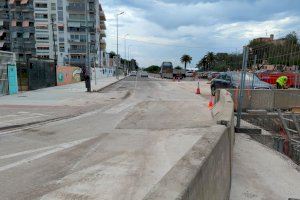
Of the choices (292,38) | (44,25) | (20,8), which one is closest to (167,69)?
(44,25)

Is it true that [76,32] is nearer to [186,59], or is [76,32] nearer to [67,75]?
[186,59]

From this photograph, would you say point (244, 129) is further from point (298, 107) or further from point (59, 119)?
point (59, 119)

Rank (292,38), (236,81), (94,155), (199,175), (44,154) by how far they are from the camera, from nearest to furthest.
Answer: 1. (199,175)
2. (94,155)
3. (44,154)
4. (292,38)
5. (236,81)

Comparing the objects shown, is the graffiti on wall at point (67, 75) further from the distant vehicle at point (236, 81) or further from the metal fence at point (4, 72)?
the distant vehicle at point (236, 81)

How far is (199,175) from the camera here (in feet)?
10.7

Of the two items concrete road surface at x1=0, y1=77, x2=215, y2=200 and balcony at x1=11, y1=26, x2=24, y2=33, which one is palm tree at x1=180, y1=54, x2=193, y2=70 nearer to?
balcony at x1=11, y1=26, x2=24, y2=33

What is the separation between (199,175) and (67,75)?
37.7 meters

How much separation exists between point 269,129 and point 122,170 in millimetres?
8582

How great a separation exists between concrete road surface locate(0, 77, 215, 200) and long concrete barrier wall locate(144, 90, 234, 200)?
1003 millimetres

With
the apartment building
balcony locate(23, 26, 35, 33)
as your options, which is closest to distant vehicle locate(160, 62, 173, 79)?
the apartment building

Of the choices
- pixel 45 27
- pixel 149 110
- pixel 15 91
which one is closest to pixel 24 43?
pixel 45 27

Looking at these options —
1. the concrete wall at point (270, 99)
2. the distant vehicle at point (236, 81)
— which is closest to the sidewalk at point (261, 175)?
the concrete wall at point (270, 99)

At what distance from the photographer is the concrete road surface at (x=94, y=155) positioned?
208 inches

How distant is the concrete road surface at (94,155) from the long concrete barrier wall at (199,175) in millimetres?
1003
